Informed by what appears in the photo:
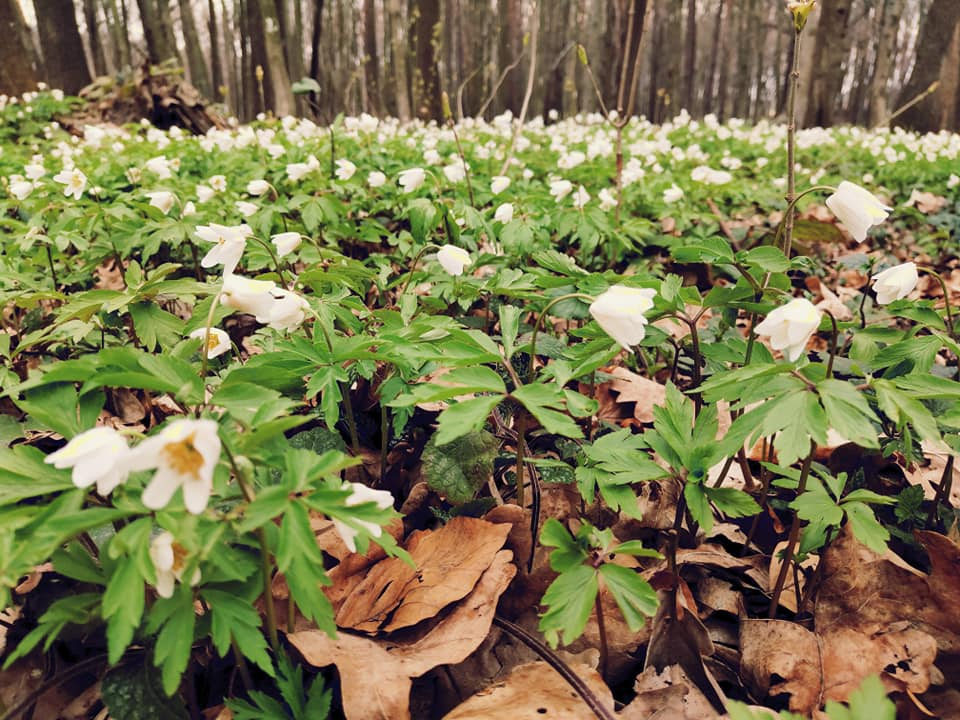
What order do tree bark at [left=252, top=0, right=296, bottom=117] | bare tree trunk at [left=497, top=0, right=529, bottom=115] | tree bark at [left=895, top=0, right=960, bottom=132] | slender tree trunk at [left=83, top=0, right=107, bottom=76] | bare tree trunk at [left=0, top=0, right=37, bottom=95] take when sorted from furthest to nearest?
slender tree trunk at [left=83, top=0, right=107, bottom=76] < bare tree trunk at [left=497, top=0, right=529, bottom=115] < tree bark at [left=895, top=0, right=960, bottom=132] < bare tree trunk at [left=0, top=0, right=37, bottom=95] < tree bark at [left=252, top=0, right=296, bottom=117]

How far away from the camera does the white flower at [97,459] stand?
3.18ft

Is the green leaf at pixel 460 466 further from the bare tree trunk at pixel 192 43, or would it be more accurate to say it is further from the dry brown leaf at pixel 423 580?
the bare tree trunk at pixel 192 43

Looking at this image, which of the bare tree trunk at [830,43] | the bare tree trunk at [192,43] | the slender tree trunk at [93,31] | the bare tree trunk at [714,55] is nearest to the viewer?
the bare tree trunk at [830,43]

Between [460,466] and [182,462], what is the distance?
835 millimetres

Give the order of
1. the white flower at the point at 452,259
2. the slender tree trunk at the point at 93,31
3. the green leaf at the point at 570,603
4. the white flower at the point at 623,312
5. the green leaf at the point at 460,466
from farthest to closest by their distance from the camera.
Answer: the slender tree trunk at the point at 93,31, the white flower at the point at 452,259, the green leaf at the point at 460,466, the white flower at the point at 623,312, the green leaf at the point at 570,603

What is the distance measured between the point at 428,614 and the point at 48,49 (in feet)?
51.4

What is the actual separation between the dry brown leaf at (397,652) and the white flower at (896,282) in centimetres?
111

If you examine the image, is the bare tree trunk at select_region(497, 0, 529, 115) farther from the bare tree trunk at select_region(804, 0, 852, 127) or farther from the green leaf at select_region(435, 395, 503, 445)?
the green leaf at select_region(435, 395, 503, 445)

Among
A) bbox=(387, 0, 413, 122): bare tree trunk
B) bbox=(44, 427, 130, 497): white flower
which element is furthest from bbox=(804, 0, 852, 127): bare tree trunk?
bbox=(44, 427, 130, 497): white flower

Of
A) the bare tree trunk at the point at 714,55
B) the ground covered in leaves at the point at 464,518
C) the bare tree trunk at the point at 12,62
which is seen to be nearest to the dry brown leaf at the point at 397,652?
the ground covered in leaves at the point at 464,518

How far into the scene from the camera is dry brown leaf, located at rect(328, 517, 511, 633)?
150 centimetres

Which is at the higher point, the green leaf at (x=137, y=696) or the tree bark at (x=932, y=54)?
the tree bark at (x=932, y=54)

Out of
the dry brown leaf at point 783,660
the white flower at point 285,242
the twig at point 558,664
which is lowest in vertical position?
the dry brown leaf at point 783,660

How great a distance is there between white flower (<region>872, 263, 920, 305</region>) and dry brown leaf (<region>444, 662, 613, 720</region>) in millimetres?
1127
